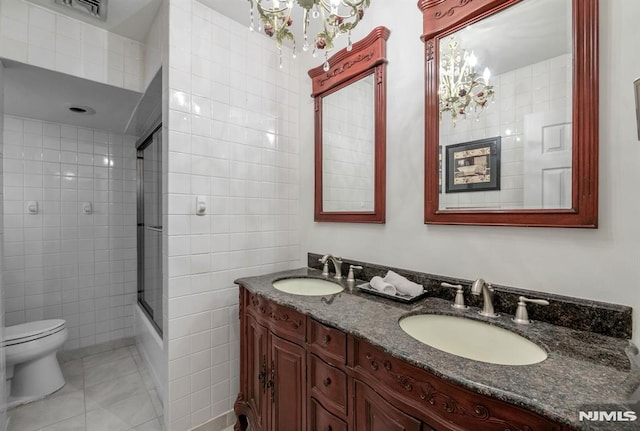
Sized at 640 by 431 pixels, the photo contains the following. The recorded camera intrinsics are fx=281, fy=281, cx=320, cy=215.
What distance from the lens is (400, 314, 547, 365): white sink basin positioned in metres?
0.90

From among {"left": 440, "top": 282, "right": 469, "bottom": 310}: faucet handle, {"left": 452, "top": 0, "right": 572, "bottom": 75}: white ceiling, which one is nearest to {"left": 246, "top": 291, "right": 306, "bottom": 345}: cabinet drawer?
{"left": 440, "top": 282, "right": 469, "bottom": 310}: faucet handle

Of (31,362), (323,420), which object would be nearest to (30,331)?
(31,362)

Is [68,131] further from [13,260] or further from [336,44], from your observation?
[336,44]

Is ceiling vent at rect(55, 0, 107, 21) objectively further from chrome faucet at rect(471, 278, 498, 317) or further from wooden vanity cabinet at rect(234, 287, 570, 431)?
chrome faucet at rect(471, 278, 498, 317)

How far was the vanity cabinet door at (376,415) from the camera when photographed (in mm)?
773

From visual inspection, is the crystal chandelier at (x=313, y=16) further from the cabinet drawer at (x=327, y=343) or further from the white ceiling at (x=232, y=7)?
the cabinet drawer at (x=327, y=343)

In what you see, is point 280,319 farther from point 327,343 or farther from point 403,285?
point 403,285

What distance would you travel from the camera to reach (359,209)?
1687 mm

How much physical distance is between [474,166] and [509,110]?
0.79 ft

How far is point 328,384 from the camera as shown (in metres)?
1.04

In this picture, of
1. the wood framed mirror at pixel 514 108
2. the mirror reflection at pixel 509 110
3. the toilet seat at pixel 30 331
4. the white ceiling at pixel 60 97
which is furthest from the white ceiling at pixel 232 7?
the toilet seat at pixel 30 331

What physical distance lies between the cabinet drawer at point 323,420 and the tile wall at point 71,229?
2.57 metres

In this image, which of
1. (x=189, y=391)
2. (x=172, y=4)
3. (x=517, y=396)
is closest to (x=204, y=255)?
(x=189, y=391)

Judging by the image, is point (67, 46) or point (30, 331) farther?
point (30, 331)
